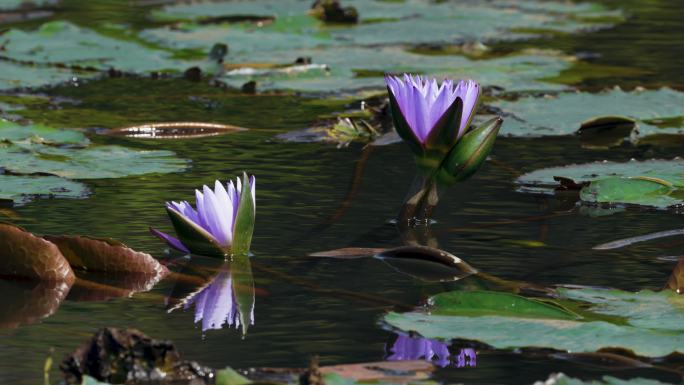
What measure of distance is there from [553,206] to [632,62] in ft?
9.58

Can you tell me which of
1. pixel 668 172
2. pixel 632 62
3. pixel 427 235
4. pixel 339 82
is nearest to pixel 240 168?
pixel 427 235

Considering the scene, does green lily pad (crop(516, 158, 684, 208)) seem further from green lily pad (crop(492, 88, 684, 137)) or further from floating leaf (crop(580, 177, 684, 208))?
green lily pad (crop(492, 88, 684, 137))

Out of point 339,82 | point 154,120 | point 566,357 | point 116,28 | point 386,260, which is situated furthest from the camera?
point 116,28

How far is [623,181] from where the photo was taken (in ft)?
10.4

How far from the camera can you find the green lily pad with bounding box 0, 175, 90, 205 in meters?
3.10

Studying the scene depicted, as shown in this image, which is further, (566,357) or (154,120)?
(154,120)

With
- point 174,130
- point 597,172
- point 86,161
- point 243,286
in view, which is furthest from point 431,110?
point 174,130

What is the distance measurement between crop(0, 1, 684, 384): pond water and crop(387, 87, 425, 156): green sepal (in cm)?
21

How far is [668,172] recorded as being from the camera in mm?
3297

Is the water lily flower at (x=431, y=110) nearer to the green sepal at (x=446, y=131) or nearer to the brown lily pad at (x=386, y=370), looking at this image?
the green sepal at (x=446, y=131)

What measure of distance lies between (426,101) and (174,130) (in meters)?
1.70

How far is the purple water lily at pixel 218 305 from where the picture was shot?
7.15 ft

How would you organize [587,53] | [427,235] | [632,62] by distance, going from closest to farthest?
[427,235], [632,62], [587,53]

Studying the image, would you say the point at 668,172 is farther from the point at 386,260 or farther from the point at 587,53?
the point at 587,53
